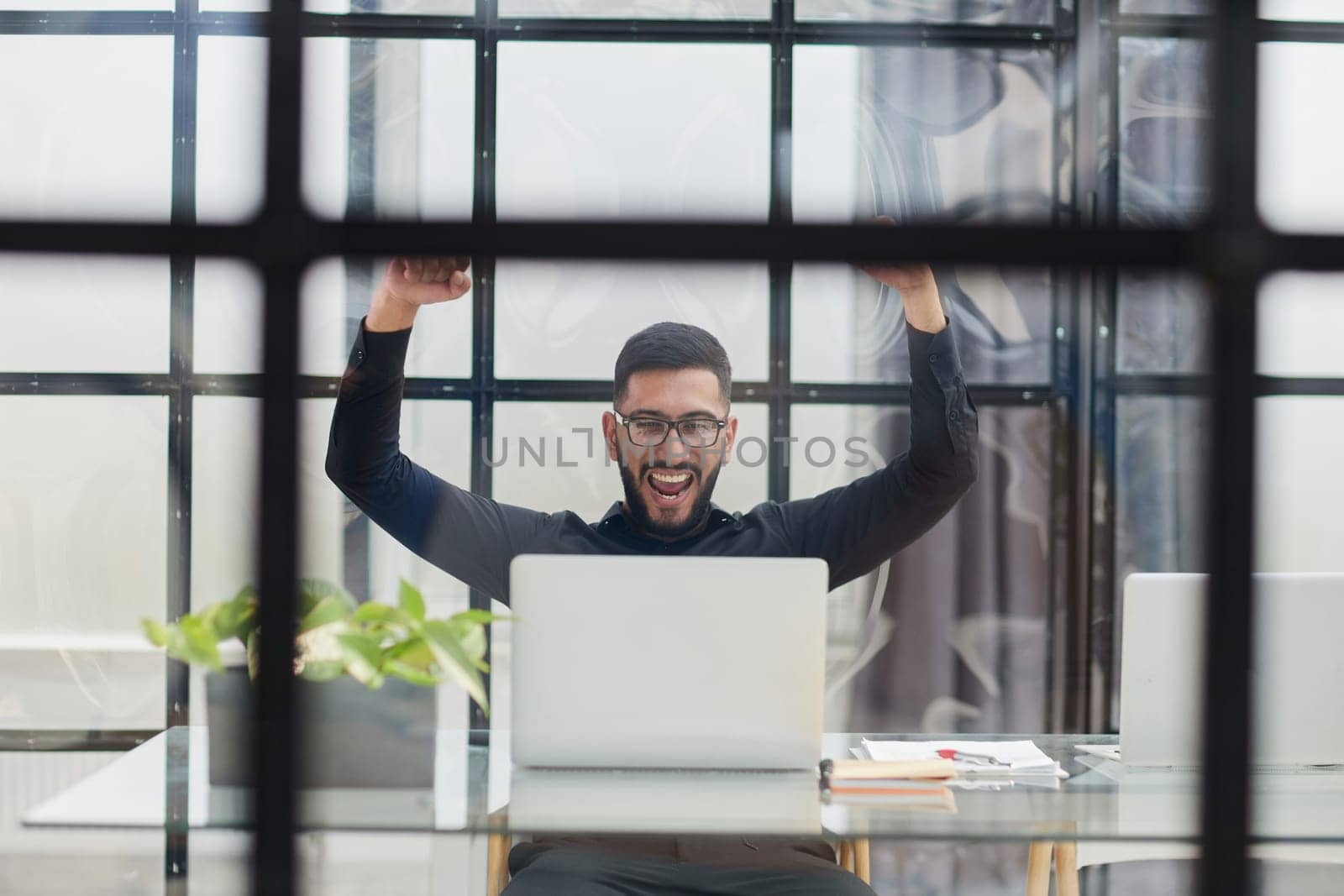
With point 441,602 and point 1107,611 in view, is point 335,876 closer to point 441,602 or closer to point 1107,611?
point 441,602

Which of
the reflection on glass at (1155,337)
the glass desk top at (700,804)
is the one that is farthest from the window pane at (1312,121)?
the glass desk top at (700,804)

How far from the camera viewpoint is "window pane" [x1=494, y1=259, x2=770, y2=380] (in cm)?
337

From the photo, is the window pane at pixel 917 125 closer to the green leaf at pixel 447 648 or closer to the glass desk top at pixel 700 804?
the glass desk top at pixel 700 804

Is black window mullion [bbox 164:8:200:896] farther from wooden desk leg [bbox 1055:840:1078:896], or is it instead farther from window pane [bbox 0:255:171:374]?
wooden desk leg [bbox 1055:840:1078:896]

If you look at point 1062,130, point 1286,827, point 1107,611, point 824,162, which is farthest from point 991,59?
point 1286,827

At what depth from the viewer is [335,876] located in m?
3.33

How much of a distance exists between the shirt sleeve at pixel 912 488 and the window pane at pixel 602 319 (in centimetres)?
70

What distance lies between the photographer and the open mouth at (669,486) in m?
2.82

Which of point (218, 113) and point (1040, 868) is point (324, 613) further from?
point (218, 113)

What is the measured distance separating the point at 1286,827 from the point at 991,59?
2568 millimetres

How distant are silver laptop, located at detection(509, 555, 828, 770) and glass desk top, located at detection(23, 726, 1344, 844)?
0.17ft

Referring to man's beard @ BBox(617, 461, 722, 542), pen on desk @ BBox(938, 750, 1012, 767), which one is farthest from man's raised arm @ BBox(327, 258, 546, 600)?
pen on desk @ BBox(938, 750, 1012, 767)

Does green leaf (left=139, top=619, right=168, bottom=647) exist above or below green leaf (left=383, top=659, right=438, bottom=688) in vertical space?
above

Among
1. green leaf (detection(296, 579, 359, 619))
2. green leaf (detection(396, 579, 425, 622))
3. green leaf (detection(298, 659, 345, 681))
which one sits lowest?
green leaf (detection(298, 659, 345, 681))
